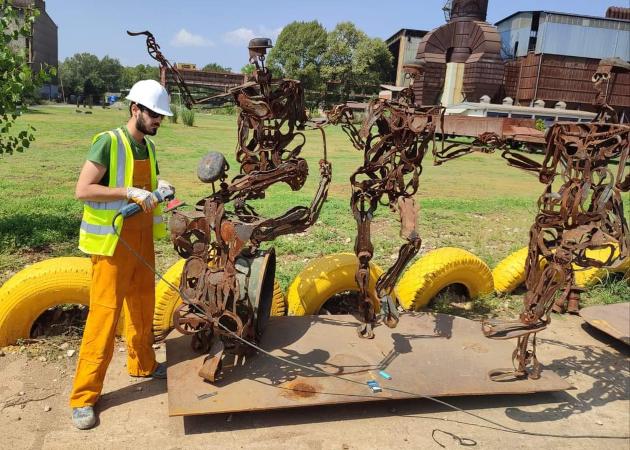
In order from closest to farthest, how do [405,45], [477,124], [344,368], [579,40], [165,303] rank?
[344,368] → [165,303] → [477,124] → [579,40] → [405,45]

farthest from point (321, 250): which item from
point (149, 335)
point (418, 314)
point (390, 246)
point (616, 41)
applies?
point (616, 41)

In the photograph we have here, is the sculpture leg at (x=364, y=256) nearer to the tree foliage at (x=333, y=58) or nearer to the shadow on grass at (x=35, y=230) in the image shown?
the shadow on grass at (x=35, y=230)

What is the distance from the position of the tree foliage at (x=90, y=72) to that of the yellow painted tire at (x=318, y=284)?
222ft

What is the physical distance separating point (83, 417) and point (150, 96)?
2.37 meters

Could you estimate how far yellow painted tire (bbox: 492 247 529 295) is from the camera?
6.30m

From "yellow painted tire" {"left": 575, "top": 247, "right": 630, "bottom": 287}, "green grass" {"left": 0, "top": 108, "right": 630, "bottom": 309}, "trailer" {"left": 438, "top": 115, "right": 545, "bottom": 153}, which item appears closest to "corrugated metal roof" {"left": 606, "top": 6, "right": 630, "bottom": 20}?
"trailer" {"left": 438, "top": 115, "right": 545, "bottom": 153}

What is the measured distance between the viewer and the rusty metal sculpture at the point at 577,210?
3.67 m

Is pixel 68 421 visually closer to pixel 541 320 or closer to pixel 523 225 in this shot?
pixel 541 320

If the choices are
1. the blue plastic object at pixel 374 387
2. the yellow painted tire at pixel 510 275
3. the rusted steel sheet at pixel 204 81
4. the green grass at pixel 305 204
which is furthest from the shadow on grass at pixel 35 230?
the yellow painted tire at pixel 510 275

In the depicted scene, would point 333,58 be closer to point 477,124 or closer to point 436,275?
point 477,124

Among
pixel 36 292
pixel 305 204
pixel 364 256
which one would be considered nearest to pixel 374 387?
pixel 364 256

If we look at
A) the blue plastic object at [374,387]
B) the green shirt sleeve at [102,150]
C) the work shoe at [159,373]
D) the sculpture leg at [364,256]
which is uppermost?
the green shirt sleeve at [102,150]

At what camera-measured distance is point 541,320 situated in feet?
12.7

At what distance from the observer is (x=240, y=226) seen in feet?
12.1
